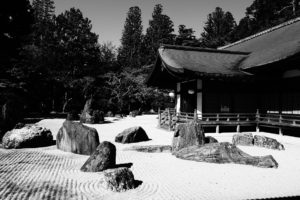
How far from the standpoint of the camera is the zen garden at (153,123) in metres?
6.56

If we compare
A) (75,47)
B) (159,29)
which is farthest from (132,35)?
(75,47)

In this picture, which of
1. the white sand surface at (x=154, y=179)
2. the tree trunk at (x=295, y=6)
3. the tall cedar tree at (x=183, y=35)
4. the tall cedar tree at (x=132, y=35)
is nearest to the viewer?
the white sand surface at (x=154, y=179)

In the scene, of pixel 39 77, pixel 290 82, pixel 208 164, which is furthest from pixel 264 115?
pixel 39 77

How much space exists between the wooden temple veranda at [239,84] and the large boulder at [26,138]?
8.14 metres

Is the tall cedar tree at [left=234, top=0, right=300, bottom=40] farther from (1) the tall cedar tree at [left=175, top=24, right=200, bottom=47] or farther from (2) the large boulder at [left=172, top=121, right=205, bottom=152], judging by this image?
(2) the large boulder at [left=172, top=121, right=205, bottom=152]

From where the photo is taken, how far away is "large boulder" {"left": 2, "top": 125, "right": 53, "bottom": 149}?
11297 mm

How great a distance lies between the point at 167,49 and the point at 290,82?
27.9ft

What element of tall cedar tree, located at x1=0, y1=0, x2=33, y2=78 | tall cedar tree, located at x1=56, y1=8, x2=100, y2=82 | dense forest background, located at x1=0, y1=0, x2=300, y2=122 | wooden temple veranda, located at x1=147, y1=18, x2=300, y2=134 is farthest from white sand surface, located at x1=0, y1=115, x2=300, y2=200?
tall cedar tree, located at x1=56, y1=8, x2=100, y2=82

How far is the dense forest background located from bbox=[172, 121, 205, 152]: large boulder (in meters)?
10.2

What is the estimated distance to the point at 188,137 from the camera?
10.9 meters

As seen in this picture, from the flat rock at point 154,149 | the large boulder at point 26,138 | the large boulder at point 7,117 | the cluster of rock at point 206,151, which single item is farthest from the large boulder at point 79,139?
the large boulder at point 7,117

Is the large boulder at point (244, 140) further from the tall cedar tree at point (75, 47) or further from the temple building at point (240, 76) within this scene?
the tall cedar tree at point (75, 47)

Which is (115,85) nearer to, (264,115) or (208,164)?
(264,115)

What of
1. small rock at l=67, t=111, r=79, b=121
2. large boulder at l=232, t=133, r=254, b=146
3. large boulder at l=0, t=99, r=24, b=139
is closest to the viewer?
large boulder at l=232, t=133, r=254, b=146
